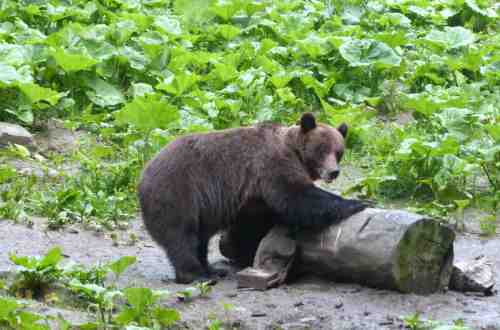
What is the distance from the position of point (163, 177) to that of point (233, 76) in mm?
4590

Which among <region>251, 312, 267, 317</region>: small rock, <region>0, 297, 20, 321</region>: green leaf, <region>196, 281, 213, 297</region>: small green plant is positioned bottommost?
<region>196, 281, 213, 297</region>: small green plant

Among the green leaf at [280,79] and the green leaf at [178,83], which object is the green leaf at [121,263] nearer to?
the green leaf at [178,83]

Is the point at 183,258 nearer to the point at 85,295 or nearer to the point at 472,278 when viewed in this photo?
the point at 85,295

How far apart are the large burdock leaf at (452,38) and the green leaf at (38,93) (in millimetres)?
5051

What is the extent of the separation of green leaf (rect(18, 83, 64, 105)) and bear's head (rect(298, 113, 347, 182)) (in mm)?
3633

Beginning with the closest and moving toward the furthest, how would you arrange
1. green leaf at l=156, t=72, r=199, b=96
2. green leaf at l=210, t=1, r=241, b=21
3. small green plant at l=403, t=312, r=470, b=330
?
small green plant at l=403, t=312, r=470, b=330 < green leaf at l=156, t=72, r=199, b=96 < green leaf at l=210, t=1, r=241, b=21

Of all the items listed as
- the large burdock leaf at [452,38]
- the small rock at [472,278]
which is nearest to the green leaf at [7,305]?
the small rock at [472,278]

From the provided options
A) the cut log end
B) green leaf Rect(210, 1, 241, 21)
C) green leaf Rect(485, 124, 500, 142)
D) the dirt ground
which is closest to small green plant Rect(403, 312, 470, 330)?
the dirt ground

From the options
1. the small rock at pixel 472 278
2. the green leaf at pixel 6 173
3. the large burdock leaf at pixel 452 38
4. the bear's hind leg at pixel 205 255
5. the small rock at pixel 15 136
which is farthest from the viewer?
the large burdock leaf at pixel 452 38

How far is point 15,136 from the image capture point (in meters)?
10.4

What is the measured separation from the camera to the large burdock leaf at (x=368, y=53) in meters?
12.5

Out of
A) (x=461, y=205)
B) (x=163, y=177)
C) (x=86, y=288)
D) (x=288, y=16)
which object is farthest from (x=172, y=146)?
(x=288, y=16)

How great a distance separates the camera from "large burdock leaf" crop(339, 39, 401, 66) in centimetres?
1248

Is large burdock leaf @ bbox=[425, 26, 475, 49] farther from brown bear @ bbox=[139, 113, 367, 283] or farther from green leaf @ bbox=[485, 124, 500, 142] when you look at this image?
brown bear @ bbox=[139, 113, 367, 283]
